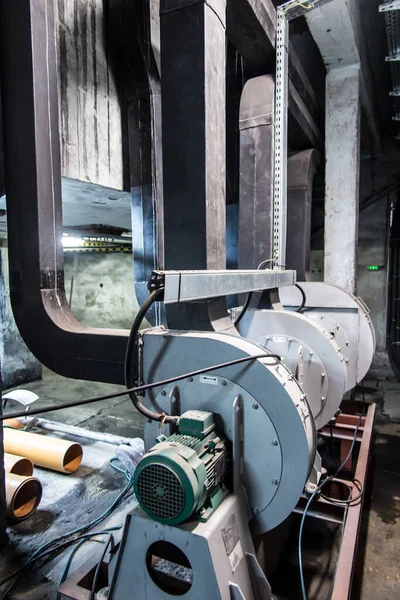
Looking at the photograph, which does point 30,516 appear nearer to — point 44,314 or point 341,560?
point 44,314

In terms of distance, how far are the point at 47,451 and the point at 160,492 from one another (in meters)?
2.09

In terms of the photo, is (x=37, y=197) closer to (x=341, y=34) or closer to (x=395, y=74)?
(x=341, y=34)

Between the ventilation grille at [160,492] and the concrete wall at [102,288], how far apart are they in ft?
21.6

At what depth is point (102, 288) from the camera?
777cm

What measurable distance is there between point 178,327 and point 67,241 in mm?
5955

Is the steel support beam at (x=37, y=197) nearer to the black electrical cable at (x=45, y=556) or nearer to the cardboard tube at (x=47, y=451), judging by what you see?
the black electrical cable at (x=45, y=556)

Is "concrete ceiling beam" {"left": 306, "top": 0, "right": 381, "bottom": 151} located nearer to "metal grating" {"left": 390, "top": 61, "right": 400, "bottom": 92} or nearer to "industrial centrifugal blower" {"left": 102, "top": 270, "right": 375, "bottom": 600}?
"metal grating" {"left": 390, "top": 61, "right": 400, "bottom": 92}

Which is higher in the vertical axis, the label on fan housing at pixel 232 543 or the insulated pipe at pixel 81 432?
the label on fan housing at pixel 232 543

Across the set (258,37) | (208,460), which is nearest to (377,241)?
(258,37)

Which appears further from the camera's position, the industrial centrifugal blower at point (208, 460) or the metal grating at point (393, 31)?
the metal grating at point (393, 31)

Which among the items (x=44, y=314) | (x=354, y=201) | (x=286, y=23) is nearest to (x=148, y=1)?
(x=286, y=23)

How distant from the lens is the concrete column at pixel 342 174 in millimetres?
3717

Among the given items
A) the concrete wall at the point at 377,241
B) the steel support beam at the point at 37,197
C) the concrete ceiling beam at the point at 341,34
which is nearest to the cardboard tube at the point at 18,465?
the steel support beam at the point at 37,197

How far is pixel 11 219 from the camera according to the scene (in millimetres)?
1838
